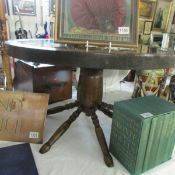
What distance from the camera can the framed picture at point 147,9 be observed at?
2374 millimetres

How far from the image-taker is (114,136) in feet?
3.41

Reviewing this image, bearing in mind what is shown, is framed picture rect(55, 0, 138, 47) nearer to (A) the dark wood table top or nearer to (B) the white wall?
(A) the dark wood table top

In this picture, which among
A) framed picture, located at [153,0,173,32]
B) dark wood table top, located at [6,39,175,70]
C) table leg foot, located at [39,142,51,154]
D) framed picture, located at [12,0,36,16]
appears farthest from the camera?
framed picture, located at [153,0,173,32]

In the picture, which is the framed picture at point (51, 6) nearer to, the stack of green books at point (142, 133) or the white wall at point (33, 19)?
the white wall at point (33, 19)

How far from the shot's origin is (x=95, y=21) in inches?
36.1

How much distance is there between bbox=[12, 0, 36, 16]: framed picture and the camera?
2.03 meters

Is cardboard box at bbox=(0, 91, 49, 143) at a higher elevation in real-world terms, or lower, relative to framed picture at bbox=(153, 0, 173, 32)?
lower

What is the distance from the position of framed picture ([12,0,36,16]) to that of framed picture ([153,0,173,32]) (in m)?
1.60

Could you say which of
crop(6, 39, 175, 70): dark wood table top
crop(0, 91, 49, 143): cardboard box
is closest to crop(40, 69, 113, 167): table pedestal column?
crop(0, 91, 49, 143): cardboard box

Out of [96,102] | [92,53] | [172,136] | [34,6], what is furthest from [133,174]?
[34,6]

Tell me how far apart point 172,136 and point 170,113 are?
168mm

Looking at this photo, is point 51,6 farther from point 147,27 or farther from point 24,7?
point 147,27

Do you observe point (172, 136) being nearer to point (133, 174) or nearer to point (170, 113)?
point (170, 113)

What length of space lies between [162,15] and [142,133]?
2328 mm
